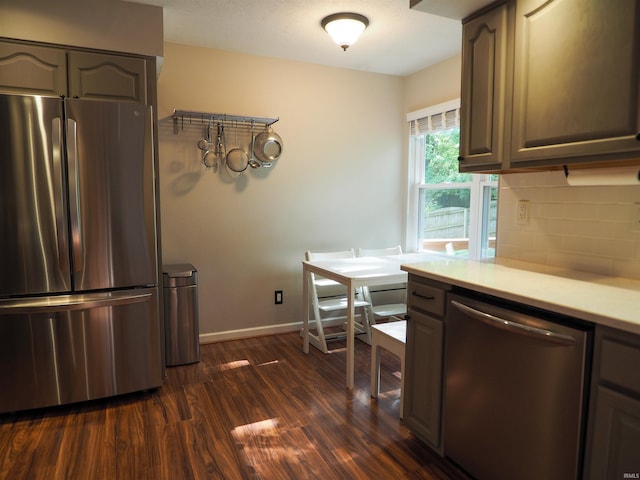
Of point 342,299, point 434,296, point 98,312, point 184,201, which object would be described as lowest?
point 342,299

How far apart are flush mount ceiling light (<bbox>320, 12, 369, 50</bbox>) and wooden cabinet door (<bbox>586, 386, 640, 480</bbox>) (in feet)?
7.95

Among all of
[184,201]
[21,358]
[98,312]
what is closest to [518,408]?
[98,312]

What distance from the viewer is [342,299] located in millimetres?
3738

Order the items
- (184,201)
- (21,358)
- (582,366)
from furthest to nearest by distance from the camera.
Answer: (184,201), (21,358), (582,366)

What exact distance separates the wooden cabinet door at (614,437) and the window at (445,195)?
2214 mm

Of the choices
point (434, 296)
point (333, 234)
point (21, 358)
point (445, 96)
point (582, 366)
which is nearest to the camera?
point (582, 366)

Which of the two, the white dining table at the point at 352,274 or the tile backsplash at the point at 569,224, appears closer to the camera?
the tile backsplash at the point at 569,224

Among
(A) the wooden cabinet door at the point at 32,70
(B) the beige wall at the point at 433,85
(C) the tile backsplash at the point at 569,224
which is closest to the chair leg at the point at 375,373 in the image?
(C) the tile backsplash at the point at 569,224

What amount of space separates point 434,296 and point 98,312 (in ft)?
5.97

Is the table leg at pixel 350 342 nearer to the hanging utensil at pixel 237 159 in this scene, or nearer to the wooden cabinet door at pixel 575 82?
the wooden cabinet door at pixel 575 82

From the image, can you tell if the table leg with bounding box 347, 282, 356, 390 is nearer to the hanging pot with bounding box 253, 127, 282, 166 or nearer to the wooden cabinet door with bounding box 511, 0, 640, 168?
the wooden cabinet door with bounding box 511, 0, 640, 168

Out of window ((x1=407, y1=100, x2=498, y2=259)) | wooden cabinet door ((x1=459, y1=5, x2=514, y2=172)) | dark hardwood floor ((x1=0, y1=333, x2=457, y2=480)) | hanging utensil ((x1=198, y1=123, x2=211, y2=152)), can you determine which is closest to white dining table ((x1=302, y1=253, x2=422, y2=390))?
dark hardwood floor ((x1=0, y1=333, x2=457, y2=480))

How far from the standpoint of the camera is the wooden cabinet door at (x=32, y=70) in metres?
2.29

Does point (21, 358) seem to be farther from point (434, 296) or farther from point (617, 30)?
point (617, 30)
